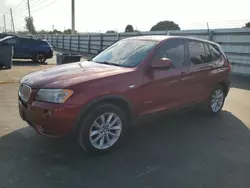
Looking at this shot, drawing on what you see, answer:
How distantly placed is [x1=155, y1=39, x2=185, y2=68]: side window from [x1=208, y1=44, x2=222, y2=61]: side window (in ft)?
3.35

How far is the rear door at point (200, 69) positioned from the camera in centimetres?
487

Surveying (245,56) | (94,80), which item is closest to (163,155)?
(94,80)

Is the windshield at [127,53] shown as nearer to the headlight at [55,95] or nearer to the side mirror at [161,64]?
the side mirror at [161,64]

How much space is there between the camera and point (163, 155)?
3.79m

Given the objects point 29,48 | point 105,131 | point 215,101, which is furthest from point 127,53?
point 29,48

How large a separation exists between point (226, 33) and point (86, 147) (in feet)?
30.0

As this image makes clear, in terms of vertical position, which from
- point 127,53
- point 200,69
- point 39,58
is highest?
point 127,53

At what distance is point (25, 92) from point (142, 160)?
1.86 metres

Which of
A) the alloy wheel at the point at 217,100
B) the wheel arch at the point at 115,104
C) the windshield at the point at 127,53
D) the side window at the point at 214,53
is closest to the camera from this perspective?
the wheel arch at the point at 115,104

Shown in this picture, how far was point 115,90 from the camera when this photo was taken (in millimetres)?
3600

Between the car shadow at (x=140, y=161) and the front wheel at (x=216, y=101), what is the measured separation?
36.2 inches

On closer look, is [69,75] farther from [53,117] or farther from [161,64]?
[161,64]

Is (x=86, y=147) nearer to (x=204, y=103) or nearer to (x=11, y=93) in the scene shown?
(x=204, y=103)

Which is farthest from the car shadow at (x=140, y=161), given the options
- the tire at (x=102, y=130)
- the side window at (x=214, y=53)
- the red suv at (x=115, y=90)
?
the side window at (x=214, y=53)
